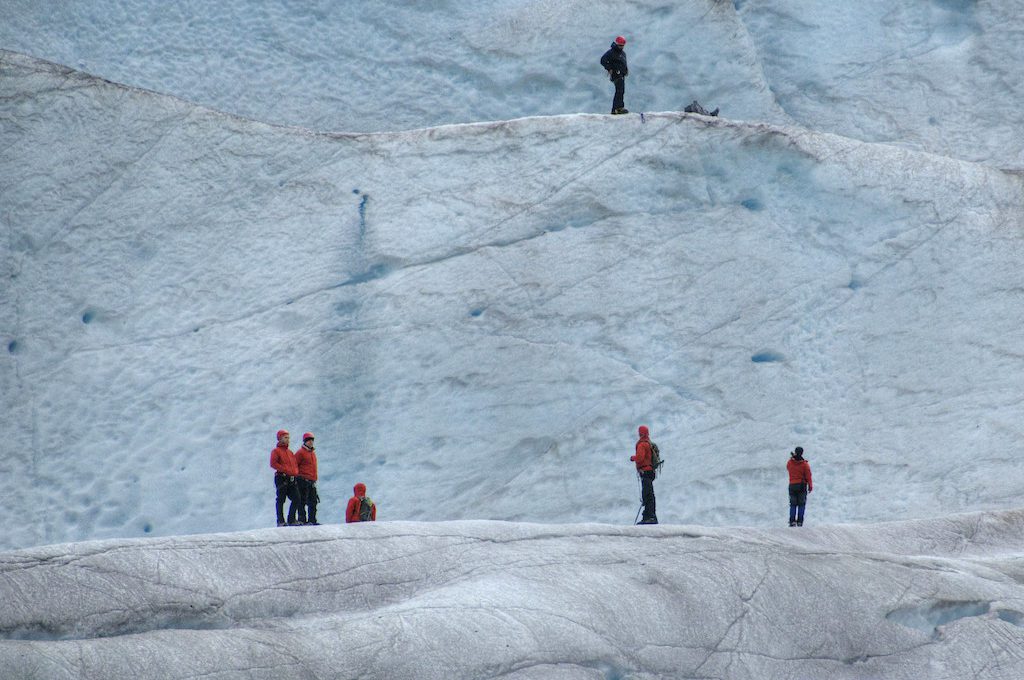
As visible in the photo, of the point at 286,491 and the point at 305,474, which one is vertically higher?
the point at 305,474

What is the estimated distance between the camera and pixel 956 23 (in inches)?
933

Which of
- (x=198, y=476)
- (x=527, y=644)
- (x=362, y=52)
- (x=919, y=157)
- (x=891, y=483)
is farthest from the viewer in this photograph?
(x=362, y=52)

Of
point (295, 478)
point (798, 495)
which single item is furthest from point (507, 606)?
point (798, 495)

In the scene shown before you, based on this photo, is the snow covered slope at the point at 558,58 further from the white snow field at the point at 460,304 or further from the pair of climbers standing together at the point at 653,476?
the pair of climbers standing together at the point at 653,476

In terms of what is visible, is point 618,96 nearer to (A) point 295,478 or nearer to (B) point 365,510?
(B) point 365,510

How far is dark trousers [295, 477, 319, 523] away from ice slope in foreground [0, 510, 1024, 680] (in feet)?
6.35

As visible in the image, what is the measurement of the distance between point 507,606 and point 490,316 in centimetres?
674

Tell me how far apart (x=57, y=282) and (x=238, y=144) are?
2890 millimetres

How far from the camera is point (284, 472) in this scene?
1581cm

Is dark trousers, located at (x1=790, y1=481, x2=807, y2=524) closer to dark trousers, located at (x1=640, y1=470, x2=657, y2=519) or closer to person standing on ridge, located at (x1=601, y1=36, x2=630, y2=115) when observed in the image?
dark trousers, located at (x1=640, y1=470, x2=657, y2=519)

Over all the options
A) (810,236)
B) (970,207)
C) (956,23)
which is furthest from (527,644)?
(956,23)

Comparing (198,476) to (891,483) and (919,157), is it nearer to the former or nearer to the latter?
(891,483)

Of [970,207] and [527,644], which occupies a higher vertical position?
[970,207]

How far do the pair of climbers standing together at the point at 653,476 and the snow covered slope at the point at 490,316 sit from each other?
→ 219 centimetres
